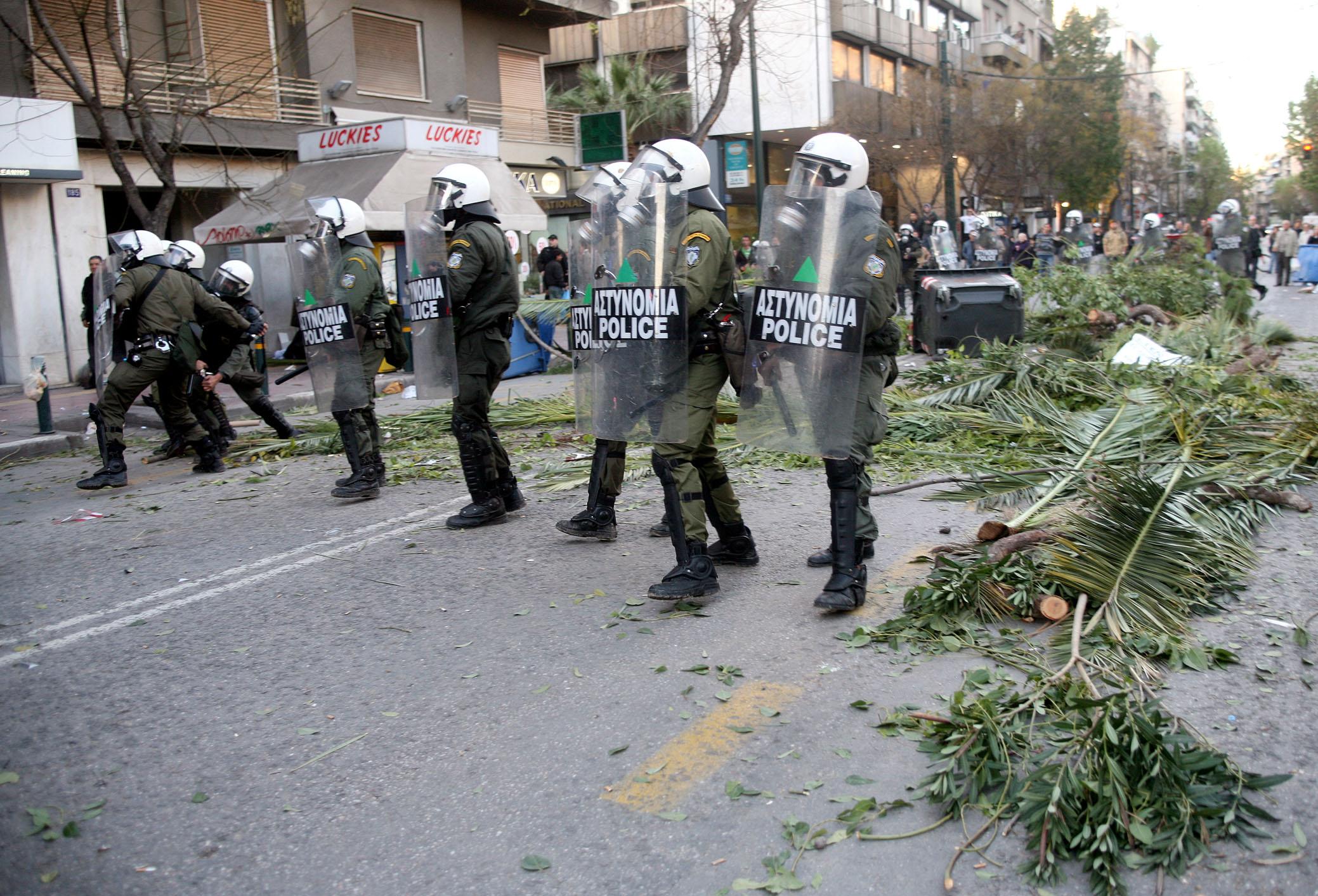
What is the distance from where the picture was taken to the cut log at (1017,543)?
477 cm

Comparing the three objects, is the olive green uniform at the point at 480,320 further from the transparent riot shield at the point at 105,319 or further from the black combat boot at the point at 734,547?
the transparent riot shield at the point at 105,319

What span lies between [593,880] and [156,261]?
7.21 m

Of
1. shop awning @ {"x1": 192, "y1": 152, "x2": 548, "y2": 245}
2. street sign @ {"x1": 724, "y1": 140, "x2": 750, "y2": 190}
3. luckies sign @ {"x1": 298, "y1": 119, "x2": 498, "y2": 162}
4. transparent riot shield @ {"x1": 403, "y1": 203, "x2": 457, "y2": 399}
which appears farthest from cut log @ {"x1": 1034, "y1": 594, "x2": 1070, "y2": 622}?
street sign @ {"x1": 724, "y1": 140, "x2": 750, "y2": 190}

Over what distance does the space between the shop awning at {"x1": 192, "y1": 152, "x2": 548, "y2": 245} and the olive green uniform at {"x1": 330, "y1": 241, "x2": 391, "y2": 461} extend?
9397 millimetres

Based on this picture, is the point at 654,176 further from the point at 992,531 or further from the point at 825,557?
the point at 992,531

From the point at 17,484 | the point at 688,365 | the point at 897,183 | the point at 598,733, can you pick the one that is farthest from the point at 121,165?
the point at 897,183

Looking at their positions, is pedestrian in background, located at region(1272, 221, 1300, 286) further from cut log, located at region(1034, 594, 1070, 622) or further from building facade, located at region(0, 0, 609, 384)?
cut log, located at region(1034, 594, 1070, 622)

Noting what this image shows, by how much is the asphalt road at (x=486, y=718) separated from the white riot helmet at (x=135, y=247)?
297cm

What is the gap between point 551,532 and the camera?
6.59m

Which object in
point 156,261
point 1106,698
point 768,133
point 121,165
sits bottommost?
point 1106,698

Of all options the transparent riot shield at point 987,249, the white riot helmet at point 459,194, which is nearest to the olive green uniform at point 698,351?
the white riot helmet at point 459,194

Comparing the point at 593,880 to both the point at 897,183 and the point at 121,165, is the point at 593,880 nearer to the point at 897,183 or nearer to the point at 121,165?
the point at 121,165

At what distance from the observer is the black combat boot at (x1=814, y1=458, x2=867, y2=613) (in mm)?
4742

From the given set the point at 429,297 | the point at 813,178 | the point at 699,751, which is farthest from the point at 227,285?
the point at 699,751
